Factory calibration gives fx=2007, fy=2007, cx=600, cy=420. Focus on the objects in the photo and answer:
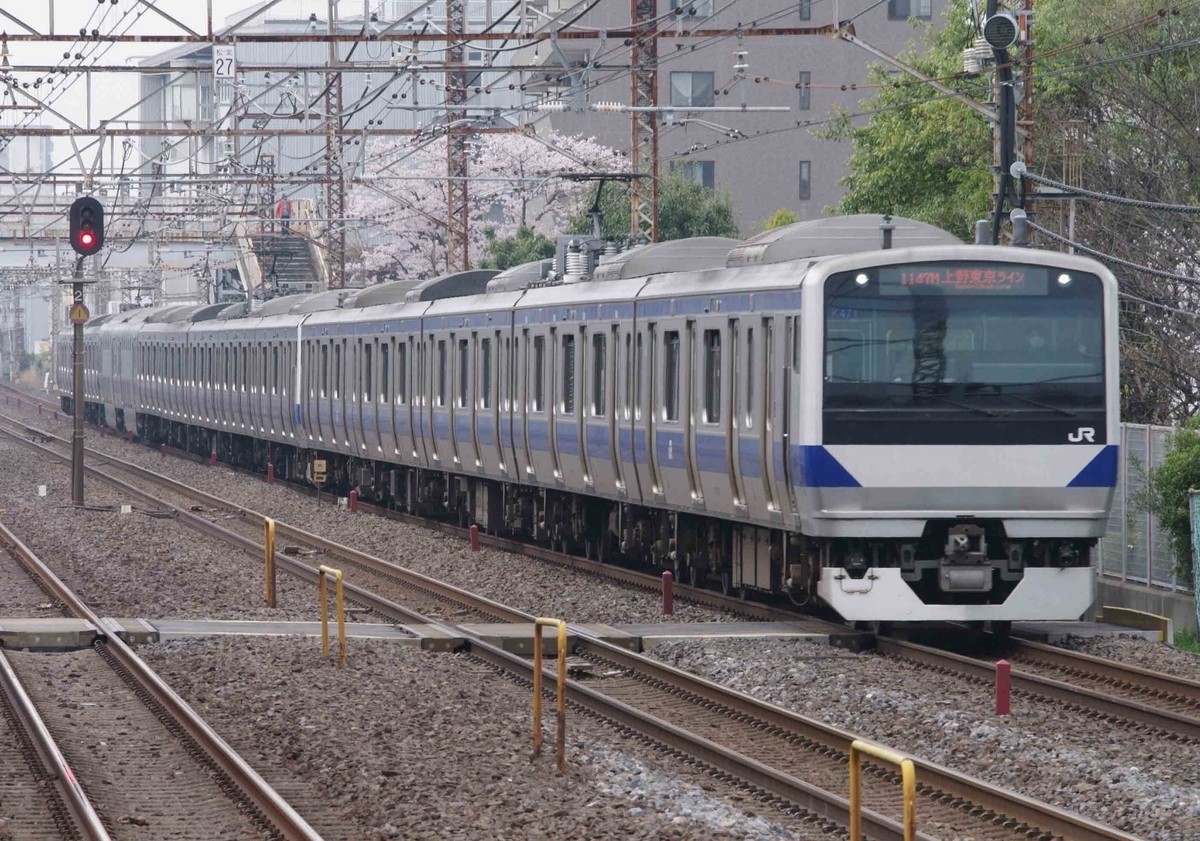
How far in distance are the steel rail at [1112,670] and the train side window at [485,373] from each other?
8885 millimetres

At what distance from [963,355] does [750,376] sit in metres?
1.66

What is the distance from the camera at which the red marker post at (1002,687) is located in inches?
417

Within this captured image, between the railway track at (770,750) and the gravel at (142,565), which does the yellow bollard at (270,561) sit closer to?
the gravel at (142,565)

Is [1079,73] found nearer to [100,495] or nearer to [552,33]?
[552,33]

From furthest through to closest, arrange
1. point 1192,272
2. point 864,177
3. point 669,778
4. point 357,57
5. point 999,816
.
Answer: point 357,57
point 864,177
point 1192,272
point 669,778
point 999,816

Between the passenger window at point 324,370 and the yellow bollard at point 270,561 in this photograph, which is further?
the passenger window at point 324,370

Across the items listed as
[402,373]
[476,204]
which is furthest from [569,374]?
[476,204]

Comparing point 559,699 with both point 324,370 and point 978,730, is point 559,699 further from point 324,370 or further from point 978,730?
point 324,370

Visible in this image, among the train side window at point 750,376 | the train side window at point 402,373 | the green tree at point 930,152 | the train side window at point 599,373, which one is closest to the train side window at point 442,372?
the train side window at point 402,373

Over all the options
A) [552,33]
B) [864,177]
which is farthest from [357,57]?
[552,33]

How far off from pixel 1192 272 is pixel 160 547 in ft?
37.9

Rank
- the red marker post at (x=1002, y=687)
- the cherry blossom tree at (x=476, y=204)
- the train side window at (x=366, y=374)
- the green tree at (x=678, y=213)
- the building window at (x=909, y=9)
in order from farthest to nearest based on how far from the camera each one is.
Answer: the cherry blossom tree at (x=476, y=204)
the building window at (x=909, y=9)
the green tree at (x=678, y=213)
the train side window at (x=366, y=374)
the red marker post at (x=1002, y=687)

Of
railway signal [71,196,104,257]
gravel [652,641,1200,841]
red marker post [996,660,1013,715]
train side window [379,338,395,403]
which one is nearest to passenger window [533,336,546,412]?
train side window [379,338,395,403]

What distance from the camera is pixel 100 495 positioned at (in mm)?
28469
